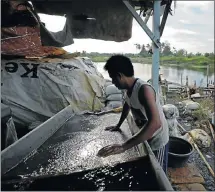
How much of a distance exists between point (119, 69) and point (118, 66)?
0.09ft

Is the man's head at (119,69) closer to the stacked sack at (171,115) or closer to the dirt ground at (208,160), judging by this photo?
the stacked sack at (171,115)

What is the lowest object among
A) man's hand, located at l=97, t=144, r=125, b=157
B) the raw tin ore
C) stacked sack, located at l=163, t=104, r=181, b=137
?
stacked sack, located at l=163, t=104, r=181, b=137

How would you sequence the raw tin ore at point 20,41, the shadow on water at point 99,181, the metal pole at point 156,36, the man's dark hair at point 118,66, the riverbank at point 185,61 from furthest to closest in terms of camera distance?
1. the riverbank at point 185,61
2. the raw tin ore at point 20,41
3. the metal pole at point 156,36
4. the man's dark hair at point 118,66
5. the shadow on water at point 99,181

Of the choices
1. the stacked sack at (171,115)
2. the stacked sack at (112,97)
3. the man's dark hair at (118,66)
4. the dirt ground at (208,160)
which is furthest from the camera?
the stacked sack at (112,97)

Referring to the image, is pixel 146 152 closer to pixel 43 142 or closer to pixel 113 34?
pixel 43 142

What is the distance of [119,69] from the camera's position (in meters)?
2.08

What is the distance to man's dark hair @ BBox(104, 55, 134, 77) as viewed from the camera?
208 cm

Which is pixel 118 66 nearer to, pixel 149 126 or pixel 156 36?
pixel 149 126

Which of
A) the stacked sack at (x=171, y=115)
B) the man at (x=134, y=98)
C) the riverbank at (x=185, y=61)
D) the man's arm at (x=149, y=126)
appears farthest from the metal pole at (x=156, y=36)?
the riverbank at (x=185, y=61)

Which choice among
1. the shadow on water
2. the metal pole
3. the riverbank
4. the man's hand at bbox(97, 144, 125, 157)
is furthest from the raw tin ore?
the riverbank

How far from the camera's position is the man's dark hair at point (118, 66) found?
208cm

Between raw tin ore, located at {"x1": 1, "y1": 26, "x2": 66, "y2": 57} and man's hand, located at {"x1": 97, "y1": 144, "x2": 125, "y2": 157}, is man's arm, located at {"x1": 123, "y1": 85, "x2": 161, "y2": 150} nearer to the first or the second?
man's hand, located at {"x1": 97, "y1": 144, "x2": 125, "y2": 157}

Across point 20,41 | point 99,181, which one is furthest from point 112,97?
point 99,181

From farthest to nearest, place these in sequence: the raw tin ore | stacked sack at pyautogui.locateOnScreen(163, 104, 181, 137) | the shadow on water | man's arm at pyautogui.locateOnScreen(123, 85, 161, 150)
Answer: stacked sack at pyautogui.locateOnScreen(163, 104, 181, 137) → the raw tin ore → man's arm at pyautogui.locateOnScreen(123, 85, 161, 150) → the shadow on water
